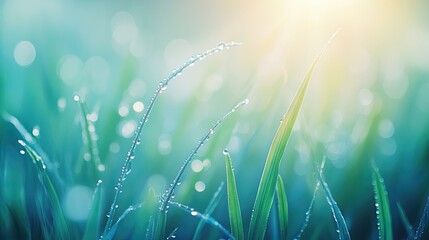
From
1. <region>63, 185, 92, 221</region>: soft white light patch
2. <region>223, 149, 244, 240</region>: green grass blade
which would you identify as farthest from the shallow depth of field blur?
<region>223, 149, 244, 240</region>: green grass blade

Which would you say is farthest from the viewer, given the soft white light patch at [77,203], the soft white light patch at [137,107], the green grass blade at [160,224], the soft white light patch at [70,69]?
the soft white light patch at [70,69]

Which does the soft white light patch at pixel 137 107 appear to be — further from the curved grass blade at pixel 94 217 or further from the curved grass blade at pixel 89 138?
the curved grass blade at pixel 94 217

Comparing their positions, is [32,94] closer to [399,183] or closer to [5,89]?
[5,89]

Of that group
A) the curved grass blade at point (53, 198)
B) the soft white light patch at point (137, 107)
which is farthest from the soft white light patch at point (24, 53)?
the curved grass blade at point (53, 198)

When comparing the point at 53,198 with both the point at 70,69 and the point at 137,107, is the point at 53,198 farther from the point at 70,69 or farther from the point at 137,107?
the point at 70,69

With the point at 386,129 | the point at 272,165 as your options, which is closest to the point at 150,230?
the point at 272,165

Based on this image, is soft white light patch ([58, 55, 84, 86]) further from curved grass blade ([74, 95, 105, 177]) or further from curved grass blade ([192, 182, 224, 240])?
curved grass blade ([192, 182, 224, 240])
